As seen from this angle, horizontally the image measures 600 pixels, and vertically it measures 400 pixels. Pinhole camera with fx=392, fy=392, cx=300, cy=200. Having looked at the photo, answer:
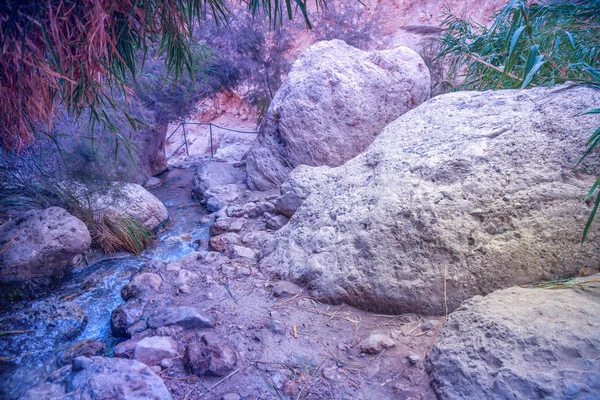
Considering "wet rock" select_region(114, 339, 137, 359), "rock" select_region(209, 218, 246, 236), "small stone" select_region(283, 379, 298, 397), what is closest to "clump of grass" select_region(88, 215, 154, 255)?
"rock" select_region(209, 218, 246, 236)

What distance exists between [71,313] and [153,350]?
1.15m

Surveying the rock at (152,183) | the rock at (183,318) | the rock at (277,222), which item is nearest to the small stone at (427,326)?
the rock at (183,318)

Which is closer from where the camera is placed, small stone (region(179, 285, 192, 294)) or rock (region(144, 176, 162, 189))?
small stone (region(179, 285, 192, 294))

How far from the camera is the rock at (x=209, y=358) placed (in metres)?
1.86

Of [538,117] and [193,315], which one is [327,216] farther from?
[538,117]

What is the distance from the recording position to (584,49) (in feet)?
8.88

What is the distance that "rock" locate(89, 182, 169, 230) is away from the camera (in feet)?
14.1

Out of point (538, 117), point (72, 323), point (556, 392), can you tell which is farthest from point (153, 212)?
point (556, 392)

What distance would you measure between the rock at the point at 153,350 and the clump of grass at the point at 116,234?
7.37ft

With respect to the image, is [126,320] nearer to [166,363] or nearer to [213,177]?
[166,363]

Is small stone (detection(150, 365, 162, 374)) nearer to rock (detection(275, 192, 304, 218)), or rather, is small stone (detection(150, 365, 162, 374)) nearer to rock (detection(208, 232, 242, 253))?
rock (detection(208, 232, 242, 253))

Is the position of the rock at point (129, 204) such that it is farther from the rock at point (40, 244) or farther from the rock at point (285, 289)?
the rock at point (285, 289)

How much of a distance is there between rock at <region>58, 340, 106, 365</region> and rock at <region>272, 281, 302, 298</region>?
3.60ft

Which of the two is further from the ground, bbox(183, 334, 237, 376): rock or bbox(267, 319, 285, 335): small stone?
bbox(183, 334, 237, 376): rock
